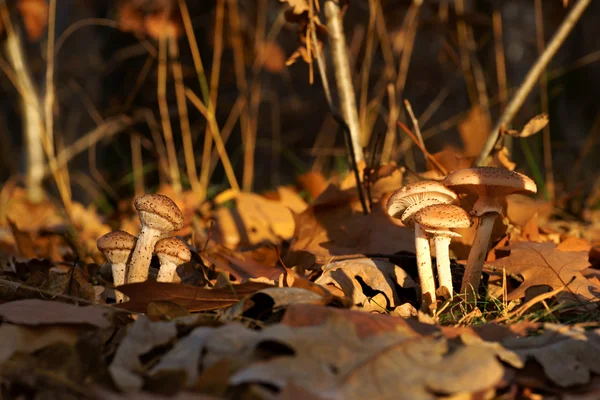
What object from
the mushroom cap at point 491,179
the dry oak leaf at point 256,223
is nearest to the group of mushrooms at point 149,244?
the mushroom cap at point 491,179

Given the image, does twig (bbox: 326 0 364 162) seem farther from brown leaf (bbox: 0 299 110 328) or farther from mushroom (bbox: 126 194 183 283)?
brown leaf (bbox: 0 299 110 328)

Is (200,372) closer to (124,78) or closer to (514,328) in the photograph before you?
(514,328)

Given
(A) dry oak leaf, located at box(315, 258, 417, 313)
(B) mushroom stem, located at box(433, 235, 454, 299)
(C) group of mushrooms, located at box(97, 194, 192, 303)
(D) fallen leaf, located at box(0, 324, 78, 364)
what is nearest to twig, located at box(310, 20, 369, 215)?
(A) dry oak leaf, located at box(315, 258, 417, 313)

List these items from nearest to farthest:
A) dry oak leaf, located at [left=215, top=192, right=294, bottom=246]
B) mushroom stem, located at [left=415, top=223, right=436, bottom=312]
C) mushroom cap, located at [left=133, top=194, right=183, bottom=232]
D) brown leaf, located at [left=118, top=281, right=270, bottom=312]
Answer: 1. brown leaf, located at [left=118, top=281, right=270, bottom=312]
2. mushroom cap, located at [left=133, top=194, right=183, bottom=232]
3. mushroom stem, located at [left=415, top=223, right=436, bottom=312]
4. dry oak leaf, located at [left=215, top=192, right=294, bottom=246]

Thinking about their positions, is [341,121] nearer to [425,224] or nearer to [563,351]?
[425,224]

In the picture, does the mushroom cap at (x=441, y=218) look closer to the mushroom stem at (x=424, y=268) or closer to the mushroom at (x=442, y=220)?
the mushroom at (x=442, y=220)

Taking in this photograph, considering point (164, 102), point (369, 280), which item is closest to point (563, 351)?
point (369, 280)
